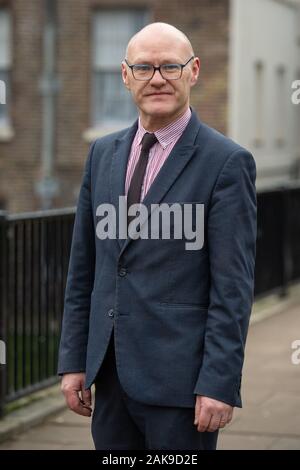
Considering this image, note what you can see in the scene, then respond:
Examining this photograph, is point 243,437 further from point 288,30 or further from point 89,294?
point 288,30

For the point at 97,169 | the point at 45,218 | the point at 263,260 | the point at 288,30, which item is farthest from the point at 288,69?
the point at 97,169

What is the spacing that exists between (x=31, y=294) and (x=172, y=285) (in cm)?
478

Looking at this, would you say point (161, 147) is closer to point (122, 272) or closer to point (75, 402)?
point (122, 272)

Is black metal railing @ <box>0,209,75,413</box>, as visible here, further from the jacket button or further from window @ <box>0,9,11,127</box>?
window @ <box>0,9,11,127</box>

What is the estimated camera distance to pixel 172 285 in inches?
170

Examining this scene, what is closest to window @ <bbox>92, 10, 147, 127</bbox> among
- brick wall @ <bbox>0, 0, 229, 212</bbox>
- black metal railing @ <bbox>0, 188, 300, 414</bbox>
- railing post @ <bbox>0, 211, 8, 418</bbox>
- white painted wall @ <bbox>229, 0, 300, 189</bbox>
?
brick wall @ <bbox>0, 0, 229, 212</bbox>

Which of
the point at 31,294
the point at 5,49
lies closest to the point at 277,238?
the point at 31,294

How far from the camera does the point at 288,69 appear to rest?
2455 centimetres

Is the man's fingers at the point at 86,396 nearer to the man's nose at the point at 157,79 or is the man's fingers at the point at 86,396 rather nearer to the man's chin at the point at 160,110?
the man's chin at the point at 160,110

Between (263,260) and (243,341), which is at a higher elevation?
(243,341)

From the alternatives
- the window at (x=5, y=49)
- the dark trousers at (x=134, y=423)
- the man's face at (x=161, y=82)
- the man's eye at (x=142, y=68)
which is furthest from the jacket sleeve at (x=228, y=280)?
the window at (x=5, y=49)

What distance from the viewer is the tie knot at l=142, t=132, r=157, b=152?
4.47 m

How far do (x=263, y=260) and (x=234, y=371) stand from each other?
9.79 m

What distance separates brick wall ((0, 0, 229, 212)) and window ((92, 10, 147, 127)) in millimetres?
155
